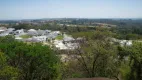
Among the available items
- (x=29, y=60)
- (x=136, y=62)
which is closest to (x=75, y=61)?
(x=29, y=60)

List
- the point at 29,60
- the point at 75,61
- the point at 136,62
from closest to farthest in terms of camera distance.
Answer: the point at 136,62 → the point at 29,60 → the point at 75,61

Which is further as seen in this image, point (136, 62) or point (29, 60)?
point (29, 60)

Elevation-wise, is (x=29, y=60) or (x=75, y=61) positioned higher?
(x=29, y=60)

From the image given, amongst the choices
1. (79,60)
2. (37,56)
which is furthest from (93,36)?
(37,56)

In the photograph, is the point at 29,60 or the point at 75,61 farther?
the point at 75,61

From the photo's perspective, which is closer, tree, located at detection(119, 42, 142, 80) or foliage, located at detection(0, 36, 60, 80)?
tree, located at detection(119, 42, 142, 80)

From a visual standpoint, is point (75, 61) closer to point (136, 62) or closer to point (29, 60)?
point (29, 60)

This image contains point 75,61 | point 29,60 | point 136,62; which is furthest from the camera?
point 75,61

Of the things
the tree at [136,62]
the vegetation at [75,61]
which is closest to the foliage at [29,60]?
the vegetation at [75,61]

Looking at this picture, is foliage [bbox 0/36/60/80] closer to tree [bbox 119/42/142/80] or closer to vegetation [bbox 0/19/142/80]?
vegetation [bbox 0/19/142/80]

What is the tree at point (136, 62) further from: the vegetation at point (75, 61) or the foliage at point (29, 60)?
the foliage at point (29, 60)

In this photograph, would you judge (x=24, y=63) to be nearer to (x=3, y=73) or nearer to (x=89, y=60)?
(x=3, y=73)

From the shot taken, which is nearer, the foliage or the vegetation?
the vegetation

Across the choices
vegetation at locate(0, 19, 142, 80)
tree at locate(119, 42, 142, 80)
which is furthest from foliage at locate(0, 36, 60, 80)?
tree at locate(119, 42, 142, 80)
